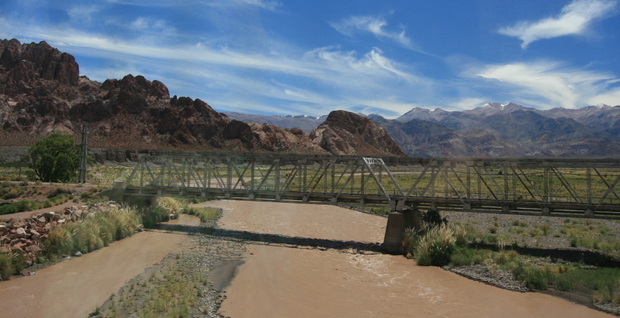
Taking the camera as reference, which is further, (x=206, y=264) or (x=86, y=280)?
(x=206, y=264)

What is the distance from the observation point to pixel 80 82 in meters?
192

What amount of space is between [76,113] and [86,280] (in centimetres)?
17000

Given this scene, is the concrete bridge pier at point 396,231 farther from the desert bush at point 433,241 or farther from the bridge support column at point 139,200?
the bridge support column at point 139,200

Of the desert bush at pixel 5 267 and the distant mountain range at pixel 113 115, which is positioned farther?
the distant mountain range at pixel 113 115

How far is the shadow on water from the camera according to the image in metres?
24.3

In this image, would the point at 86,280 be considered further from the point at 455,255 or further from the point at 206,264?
the point at 455,255

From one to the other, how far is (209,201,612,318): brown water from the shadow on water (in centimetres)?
91

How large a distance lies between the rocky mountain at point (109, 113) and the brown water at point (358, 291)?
13173 centimetres

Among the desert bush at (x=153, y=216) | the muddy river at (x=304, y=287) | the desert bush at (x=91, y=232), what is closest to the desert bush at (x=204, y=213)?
the desert bush at (x=153, y=216)

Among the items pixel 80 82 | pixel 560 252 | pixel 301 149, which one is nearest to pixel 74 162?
pixel 560 252

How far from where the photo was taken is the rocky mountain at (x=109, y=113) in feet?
499

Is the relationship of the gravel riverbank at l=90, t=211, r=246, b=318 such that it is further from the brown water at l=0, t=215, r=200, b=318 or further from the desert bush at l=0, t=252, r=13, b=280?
the desert bush at l=0, t=252, r=13, b=280

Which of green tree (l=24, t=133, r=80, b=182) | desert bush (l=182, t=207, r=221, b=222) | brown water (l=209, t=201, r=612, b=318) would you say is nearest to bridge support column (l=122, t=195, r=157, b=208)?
Result: desert bush (l=182, t=207, r=221, b=222)

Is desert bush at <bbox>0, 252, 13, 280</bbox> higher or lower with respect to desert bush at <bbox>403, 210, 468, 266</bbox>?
lower
